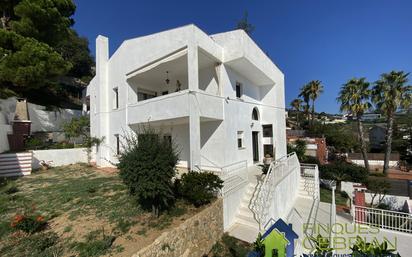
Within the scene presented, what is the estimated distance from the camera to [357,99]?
25891 millimetres

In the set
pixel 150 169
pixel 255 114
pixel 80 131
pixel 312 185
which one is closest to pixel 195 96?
pixel 150 169

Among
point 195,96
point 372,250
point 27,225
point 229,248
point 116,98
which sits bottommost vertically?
point 229,248

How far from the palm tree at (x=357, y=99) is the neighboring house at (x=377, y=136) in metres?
28.2

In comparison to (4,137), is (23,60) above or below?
above

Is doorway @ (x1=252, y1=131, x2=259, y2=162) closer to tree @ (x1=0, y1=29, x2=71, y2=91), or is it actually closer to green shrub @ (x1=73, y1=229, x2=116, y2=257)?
green shrub @ (x1=73, y1=229, x2=116, y2=257)

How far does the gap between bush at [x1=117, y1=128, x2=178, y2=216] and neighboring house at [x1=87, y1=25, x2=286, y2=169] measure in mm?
2812

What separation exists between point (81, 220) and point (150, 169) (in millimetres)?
2922

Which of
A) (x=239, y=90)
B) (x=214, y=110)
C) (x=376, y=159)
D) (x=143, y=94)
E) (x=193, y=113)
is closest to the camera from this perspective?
(x=193, y=113)

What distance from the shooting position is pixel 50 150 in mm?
16875

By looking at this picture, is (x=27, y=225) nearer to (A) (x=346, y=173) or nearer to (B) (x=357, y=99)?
(A) (x=346, y=173)

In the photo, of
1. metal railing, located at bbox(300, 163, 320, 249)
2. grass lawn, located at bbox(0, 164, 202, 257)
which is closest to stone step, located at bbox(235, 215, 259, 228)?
grass lawn, located at bbox(0, 164, 202, 257)

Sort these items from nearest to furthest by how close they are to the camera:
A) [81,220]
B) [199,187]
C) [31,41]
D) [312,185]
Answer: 1. [81,220]
2. [199,187]
3. [31,41]
4. [312,185]

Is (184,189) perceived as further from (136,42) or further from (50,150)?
(50,150)

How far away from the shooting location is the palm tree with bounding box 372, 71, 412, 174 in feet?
75.7
